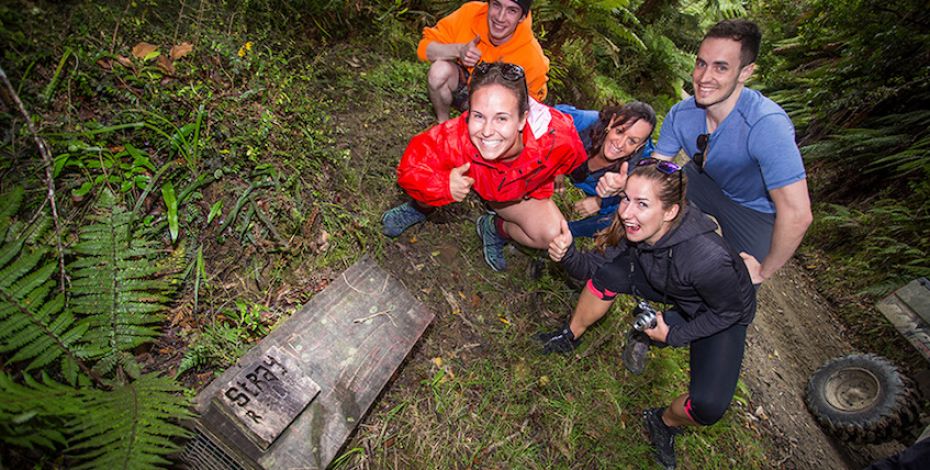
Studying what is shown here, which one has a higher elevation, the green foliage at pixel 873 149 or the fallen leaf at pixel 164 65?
the fallen leaf at pixel 164 65

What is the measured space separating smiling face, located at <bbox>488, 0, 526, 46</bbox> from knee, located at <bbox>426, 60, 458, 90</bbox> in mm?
470

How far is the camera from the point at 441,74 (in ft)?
12.2

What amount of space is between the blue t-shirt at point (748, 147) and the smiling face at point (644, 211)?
732 millimetres

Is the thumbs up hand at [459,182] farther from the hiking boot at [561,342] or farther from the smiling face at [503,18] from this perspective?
the smiling face at [503,18]

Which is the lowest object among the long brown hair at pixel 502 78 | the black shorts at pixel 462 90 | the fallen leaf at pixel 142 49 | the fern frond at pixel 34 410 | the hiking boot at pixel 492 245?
the hiking boot at pixel 492 245

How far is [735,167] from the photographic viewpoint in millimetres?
2875

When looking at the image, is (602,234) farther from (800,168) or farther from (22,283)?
(22,283)

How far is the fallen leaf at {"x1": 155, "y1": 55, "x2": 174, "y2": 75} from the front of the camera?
112 inches

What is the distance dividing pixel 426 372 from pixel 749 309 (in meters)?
2.27

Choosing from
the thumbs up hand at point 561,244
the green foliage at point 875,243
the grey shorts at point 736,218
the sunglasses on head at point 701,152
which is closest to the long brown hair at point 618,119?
the sunglasses on head at point 701,152

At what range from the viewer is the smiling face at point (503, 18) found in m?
3.37

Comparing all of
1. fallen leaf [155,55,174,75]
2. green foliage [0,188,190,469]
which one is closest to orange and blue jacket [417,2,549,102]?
fallen leaf [155,55,174,75]

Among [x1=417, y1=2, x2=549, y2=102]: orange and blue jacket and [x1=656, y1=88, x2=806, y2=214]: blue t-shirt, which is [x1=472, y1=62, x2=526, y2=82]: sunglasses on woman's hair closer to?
[x1=417, y1=2, x2=549, y2=102]: orange and blue jacket

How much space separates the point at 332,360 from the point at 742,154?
3067 mm
